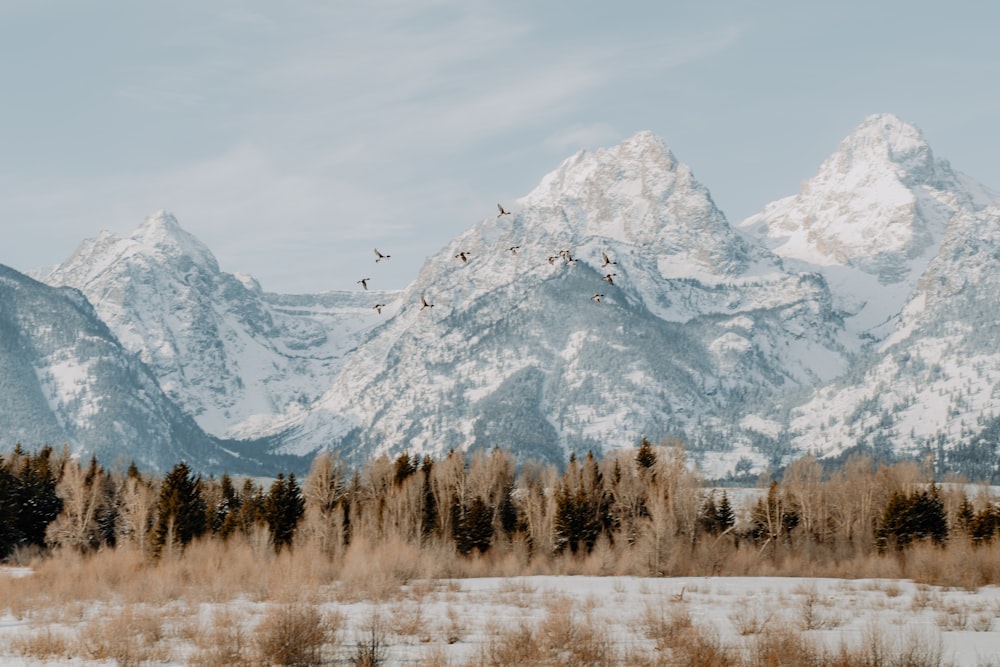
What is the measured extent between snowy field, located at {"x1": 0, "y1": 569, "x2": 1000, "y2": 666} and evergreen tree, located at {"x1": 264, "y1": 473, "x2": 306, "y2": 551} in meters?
41.5

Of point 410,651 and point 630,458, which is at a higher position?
point 630,458

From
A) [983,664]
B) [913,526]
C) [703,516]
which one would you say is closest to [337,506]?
[703,516]

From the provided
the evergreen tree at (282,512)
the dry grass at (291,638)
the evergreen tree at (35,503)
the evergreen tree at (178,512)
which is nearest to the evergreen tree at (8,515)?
the evergreen tree at (35,503)

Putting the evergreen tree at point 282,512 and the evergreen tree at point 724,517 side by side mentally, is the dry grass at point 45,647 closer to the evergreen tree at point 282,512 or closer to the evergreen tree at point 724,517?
the evergreen tree at point 282,512

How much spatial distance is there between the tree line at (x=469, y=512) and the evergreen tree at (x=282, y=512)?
14cm

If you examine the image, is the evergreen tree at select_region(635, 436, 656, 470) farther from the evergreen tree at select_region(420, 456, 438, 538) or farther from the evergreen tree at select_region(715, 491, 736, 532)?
the evergreen tree at select_region(420, 456, 438, 538)

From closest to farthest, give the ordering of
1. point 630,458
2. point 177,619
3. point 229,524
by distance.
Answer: point 177,619 < point 229,524 < point 630,458

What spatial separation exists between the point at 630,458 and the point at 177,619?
79971 mm

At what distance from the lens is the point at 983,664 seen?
23203 mm

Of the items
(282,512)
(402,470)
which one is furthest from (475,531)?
(282,512)

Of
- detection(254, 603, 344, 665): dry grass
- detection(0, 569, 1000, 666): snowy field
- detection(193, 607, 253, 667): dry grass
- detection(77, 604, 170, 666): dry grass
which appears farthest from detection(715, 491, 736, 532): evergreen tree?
detection(254, 603, 344, 665): dry grass

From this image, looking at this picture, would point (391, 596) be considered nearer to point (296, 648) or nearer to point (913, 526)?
point (296, 648)

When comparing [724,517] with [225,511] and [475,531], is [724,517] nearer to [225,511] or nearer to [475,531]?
[475,531]

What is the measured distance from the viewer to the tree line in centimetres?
8300
